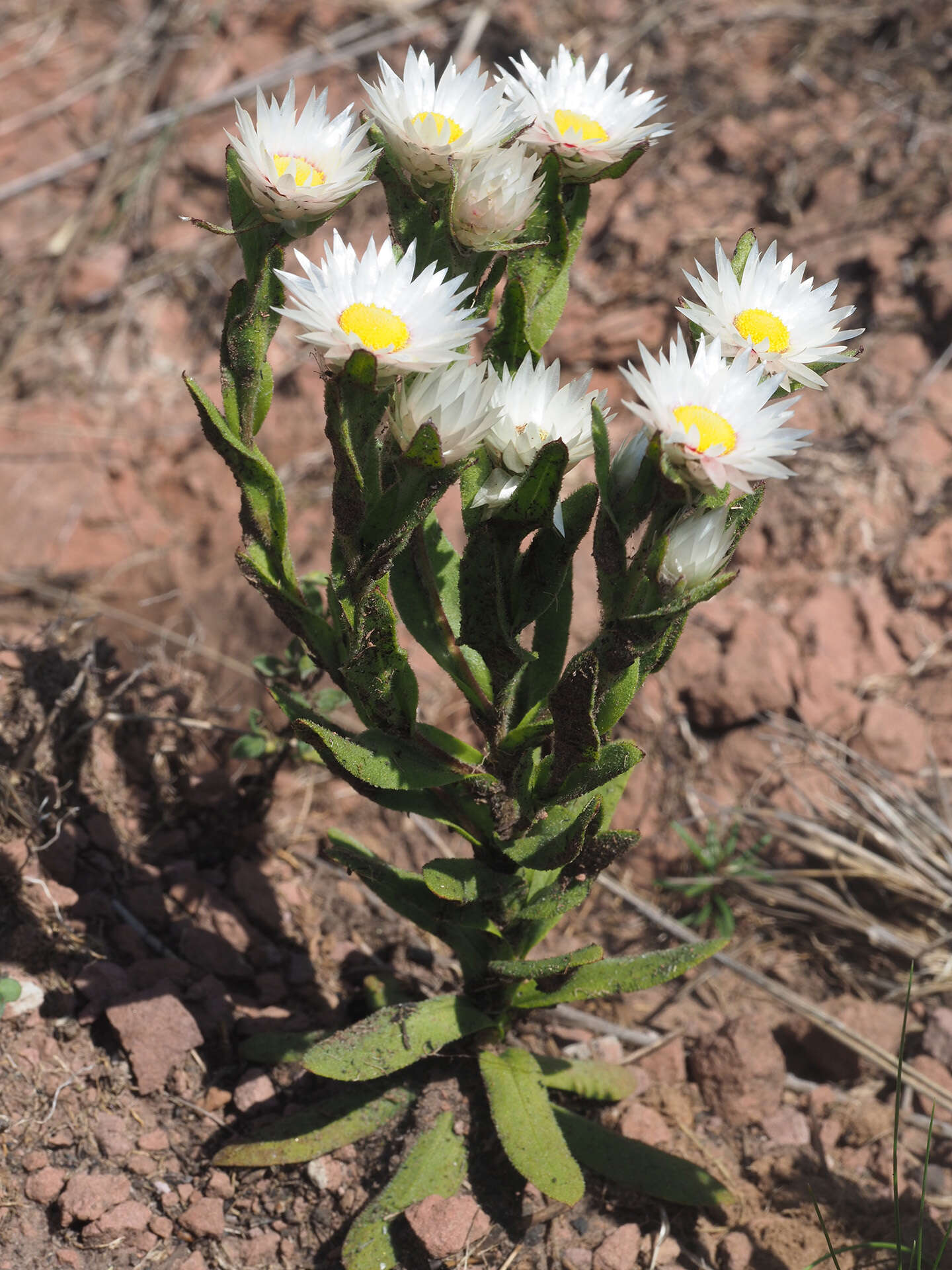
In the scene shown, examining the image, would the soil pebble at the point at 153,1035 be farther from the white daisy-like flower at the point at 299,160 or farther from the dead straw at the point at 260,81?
the dead straw at the point at 260,81

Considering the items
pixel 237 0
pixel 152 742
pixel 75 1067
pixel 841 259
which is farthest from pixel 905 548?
pixel 237 0

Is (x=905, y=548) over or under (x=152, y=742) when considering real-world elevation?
over

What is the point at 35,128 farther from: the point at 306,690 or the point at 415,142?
the point at 415,142

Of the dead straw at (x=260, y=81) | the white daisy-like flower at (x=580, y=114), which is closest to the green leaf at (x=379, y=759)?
the white daisy-like flower at (x=580, y=114)

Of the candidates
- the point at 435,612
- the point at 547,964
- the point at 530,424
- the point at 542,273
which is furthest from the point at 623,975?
the point at 542,273

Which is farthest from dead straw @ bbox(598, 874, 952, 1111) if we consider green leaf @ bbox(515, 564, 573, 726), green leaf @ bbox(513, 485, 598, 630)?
green leaf @ bbox(513, 485, 598, 630)
